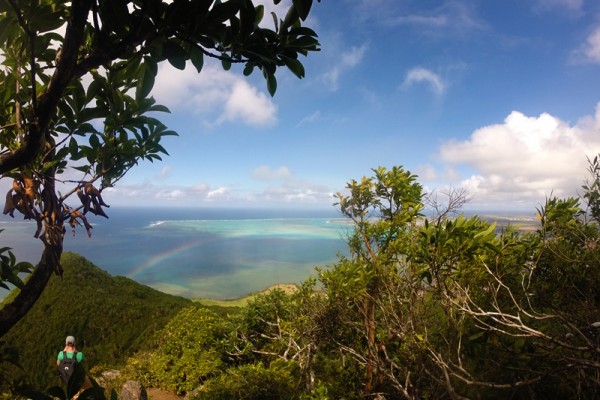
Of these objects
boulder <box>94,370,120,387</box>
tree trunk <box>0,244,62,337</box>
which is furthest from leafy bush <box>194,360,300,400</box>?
tree trunk <box>0,244,62,337</box>

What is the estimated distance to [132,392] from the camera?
25.2 ft

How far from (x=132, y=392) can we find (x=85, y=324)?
709 cm

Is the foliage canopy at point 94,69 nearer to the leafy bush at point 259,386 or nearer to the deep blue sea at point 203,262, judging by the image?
the leafy bush at point 259,386

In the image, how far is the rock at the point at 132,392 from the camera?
7554 millimetres

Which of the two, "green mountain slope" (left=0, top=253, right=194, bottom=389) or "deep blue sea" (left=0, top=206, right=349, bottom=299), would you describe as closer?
"green mountain slope" (left=0, top=253, right=194, bottom=389)

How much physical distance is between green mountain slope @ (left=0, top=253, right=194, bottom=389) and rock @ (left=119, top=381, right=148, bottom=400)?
4.46m

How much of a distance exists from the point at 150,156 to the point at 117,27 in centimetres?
104

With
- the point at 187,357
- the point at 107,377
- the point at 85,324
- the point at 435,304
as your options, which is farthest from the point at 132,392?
the point at 435,304

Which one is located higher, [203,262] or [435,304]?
[435,304]

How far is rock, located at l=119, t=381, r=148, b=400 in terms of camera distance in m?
7.55

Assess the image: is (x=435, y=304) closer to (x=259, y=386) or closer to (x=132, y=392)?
(x=259, y=386)

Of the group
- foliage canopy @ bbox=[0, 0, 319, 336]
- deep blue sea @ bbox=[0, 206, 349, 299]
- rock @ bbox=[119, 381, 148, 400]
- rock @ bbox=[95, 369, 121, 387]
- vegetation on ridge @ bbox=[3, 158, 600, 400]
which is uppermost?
foliage canopy @ bbox=[0, 0, 319, 336]

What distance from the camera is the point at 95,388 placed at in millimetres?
928

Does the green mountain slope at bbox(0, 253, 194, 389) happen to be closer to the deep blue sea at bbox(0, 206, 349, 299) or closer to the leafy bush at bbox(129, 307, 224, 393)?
the leafy bush at bbox(129, 307, 224, 393)
